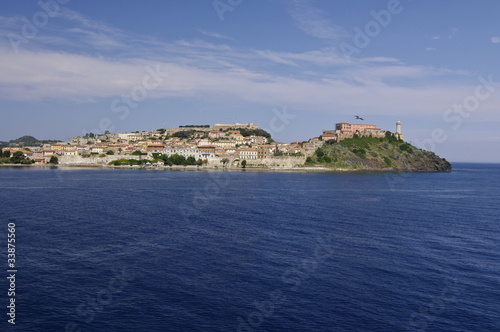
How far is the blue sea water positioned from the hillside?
6630 centimetres

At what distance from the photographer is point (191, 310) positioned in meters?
11.9

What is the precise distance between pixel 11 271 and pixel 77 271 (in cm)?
231

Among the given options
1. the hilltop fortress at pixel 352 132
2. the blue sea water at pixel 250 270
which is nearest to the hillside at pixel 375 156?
the hilltop fortress at pixel 352 132

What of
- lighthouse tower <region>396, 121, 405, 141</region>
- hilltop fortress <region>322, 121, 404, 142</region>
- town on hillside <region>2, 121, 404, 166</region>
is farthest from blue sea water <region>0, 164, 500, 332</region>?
lighthouse tower <region>396, 121, 405, 141</region>

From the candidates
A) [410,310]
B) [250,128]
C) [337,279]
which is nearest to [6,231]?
[337,279]

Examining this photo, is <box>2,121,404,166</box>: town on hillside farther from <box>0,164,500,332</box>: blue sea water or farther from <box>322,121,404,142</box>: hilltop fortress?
<box>0,164,500,332</box>: blue sea water

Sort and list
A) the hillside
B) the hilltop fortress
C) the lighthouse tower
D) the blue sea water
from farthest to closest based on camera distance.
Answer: the lighthouse tower, the hilltop fortress, the hillside, the blue sea water

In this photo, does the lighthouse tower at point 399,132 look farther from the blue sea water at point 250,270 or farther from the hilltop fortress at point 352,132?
the blue sea water at point 250,270

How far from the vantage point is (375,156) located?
98.9 meters

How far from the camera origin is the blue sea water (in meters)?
11.6

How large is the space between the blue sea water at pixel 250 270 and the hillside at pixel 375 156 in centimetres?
6630

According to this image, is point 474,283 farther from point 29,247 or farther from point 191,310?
point 29,247

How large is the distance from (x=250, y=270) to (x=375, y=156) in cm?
8924

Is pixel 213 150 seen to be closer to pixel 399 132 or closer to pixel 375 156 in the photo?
pixel 375 156
